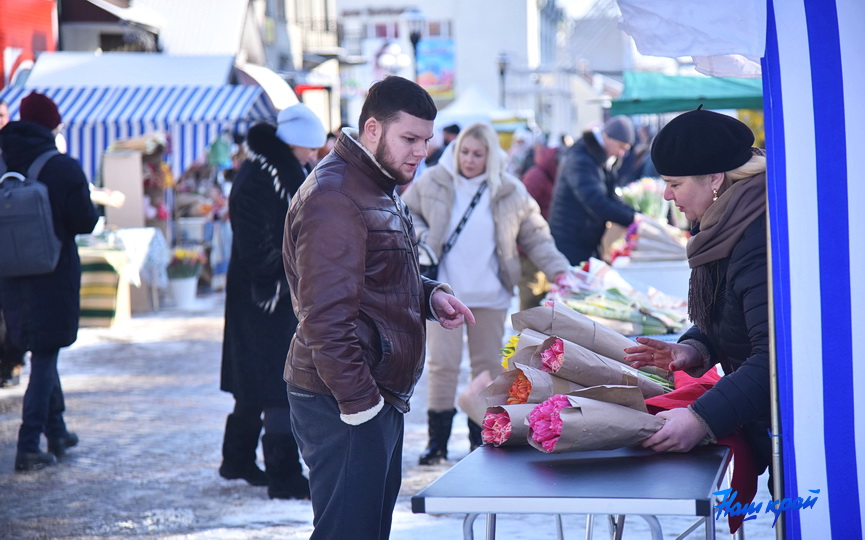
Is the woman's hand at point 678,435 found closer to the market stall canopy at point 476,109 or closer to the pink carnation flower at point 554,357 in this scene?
the pink carnation flower at point 554,357

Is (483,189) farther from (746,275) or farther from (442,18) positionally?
(442,18)

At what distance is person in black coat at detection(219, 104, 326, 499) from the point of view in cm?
530

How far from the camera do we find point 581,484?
249cm

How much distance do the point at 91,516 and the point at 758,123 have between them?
27.6 feet

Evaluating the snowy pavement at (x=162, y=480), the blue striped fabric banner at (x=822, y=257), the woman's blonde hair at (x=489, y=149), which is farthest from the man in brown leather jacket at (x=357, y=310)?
the woman's blonde hair at (x=489, y=149)

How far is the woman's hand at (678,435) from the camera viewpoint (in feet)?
9.11

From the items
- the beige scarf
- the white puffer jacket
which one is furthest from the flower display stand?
the beige scarf

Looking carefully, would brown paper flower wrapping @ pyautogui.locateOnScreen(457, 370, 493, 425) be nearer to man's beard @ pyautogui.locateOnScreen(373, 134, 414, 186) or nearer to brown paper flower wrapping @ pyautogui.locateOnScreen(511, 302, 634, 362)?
brown paper flower wrapping @ pyautogui.locateOnScreen(511, 302, 634, 362)

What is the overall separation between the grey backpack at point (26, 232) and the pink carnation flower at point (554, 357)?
3.83 metres

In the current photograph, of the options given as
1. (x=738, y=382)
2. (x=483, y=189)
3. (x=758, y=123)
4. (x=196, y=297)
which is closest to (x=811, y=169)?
(x=738, y=382)

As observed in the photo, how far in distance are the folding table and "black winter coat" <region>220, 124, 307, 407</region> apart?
2.73 m

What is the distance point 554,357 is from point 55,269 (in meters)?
4.00

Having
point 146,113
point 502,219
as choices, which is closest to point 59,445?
point 502,219

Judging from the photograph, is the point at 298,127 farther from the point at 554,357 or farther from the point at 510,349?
the point at 554,357
